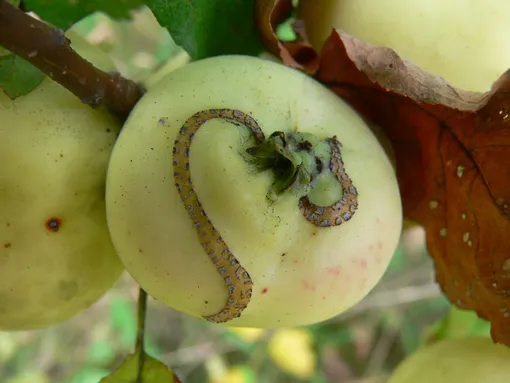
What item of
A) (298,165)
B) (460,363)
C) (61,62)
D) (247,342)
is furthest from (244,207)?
(247,342)

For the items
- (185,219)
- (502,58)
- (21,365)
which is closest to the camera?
(185,219)

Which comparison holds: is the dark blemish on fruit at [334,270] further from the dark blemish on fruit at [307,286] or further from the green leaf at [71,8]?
the green leaf at [71,8]

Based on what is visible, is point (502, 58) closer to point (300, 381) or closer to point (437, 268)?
point (437, 268)

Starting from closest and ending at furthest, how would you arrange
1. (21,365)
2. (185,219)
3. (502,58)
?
(185,219) → (502,58) → (21,365)

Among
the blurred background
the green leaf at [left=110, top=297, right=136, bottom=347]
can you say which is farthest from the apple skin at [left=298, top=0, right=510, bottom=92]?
the green leaf at [left=110, top=297, right=136, bottom=347]

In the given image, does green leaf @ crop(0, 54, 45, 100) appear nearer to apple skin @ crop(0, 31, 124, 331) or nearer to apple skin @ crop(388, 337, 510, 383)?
apple skin @ crop(0, 31, 124, 331)

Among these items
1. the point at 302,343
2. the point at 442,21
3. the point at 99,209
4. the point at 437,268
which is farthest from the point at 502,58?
the point at 302,343
